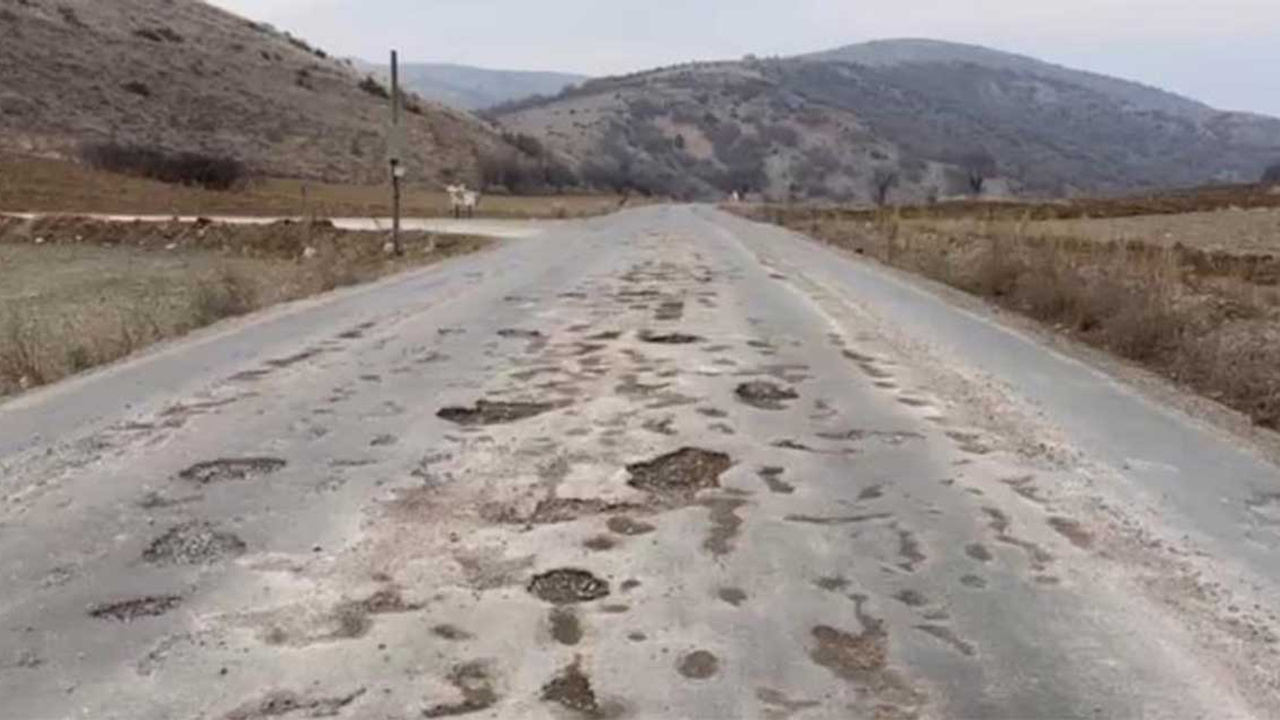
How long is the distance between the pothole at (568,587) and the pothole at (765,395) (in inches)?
136

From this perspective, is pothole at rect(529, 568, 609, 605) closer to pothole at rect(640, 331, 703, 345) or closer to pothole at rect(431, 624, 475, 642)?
pothole at rect(431, 624, 475, 642)

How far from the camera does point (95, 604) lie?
4.53m

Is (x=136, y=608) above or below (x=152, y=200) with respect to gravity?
above

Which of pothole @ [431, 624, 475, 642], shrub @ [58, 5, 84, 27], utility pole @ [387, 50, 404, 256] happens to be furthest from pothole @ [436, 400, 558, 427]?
shrub @ [58, 5, 84, 27]

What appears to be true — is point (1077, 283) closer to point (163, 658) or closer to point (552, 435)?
point (552, 435)

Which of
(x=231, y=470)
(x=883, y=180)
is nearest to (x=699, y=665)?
(x=231, y=470)

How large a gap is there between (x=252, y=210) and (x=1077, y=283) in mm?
31528

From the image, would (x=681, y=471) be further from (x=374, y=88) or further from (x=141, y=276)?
(x=374, y=88)

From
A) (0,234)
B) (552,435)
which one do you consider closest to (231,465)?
(552,435)

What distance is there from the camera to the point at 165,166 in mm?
52312

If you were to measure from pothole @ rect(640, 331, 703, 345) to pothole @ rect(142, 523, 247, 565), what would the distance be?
5811 mm

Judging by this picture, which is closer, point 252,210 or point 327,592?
point 327,592

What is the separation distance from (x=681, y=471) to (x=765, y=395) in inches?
88.7

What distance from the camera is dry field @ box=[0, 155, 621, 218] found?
4016 cm
